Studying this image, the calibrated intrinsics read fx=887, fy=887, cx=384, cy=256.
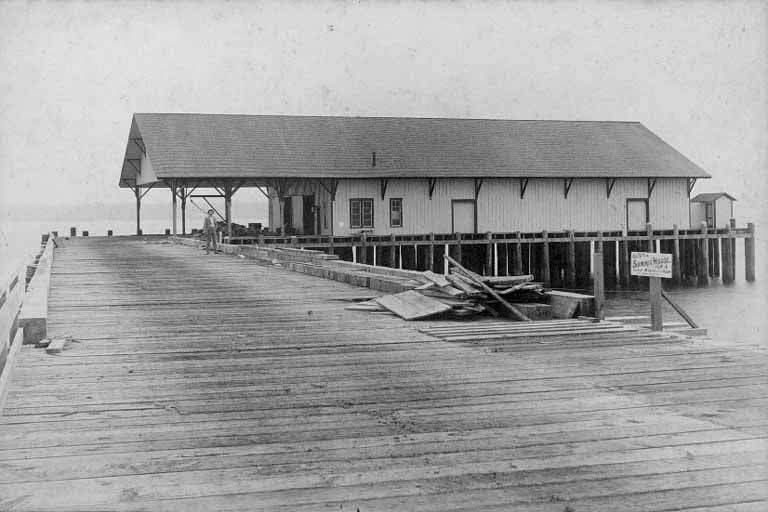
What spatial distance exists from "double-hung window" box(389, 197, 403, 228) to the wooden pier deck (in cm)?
2956

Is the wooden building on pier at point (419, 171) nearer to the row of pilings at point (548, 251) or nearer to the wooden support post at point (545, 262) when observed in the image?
the row of pilings at point (548, 251)

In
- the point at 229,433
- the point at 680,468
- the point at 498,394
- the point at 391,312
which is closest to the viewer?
→ the point at 680,468

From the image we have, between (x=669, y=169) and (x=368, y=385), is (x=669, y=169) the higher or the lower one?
the higher one

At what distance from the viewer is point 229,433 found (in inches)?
196

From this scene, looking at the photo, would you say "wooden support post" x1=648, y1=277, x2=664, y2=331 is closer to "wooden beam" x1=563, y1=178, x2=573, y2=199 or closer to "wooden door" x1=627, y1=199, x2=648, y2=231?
"wooden beam" x1=563, y1=178, x2=573, y2=199

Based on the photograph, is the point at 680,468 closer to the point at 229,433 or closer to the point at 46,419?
the point at 229,433

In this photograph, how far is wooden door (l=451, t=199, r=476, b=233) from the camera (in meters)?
39.6

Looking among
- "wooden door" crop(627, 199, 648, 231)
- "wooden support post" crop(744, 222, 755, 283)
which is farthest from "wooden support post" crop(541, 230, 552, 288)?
"wooden support post" crop(744, 222, 755, 283)

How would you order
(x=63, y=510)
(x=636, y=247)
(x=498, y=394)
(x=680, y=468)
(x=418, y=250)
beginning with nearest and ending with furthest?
1. (x=63, y=510)
2. (x=680, y=468)
3. (x=498, y=394)
4. (x=418, y=250)
5. (x=636, y=247)

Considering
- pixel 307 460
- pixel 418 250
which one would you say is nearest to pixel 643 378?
pixel 307 460

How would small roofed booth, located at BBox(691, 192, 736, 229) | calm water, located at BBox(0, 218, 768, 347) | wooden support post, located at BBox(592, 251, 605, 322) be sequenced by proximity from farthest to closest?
1. small roofed booth, located at BBox(691, 192, 736, 229)
2. calm water, located at BBox(0, 218, 768, 347)
3. wooden support post, located at BBox(592, 251, 605, 322)

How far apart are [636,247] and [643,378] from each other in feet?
124

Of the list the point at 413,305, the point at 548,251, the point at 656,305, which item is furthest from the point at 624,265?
the point at 413,305

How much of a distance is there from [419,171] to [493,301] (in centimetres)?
2878
